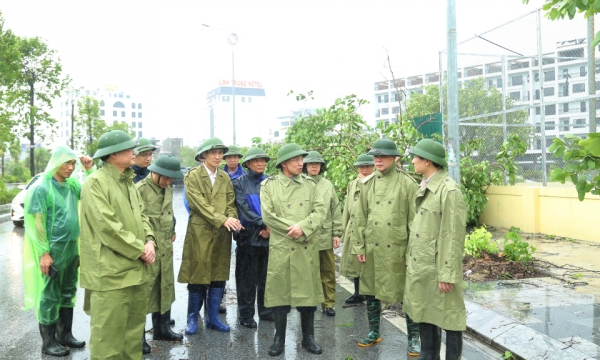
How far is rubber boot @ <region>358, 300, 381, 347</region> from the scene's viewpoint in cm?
493

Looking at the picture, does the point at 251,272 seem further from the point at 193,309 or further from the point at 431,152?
the point at 431,152

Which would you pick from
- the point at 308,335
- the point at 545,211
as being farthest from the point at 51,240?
the point at 545,211

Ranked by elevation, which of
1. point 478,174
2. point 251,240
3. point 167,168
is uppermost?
point 167,168

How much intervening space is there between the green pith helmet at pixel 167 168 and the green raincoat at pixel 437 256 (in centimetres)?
242

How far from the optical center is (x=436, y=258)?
4023 mm

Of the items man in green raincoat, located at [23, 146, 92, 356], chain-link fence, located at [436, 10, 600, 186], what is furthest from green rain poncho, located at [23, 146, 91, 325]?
chain-link fence, located at [436, 10, 600, 186]

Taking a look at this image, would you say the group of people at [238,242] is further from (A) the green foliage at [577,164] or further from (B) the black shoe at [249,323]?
(A) the green foliage at [577,164]

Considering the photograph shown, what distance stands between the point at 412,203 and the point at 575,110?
585 centimetres

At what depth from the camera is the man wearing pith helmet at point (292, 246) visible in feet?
15.3

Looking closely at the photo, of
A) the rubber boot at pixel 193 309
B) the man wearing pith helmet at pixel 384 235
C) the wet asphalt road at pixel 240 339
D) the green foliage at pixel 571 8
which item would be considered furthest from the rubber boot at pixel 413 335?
the green foliage at pixel 571 8

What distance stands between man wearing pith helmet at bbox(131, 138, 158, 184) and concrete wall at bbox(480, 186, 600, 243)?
756 cm

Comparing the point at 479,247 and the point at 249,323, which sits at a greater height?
the point at 479,247

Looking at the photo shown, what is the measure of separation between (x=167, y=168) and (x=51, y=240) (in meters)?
1.30

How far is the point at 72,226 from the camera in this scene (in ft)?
16.3
